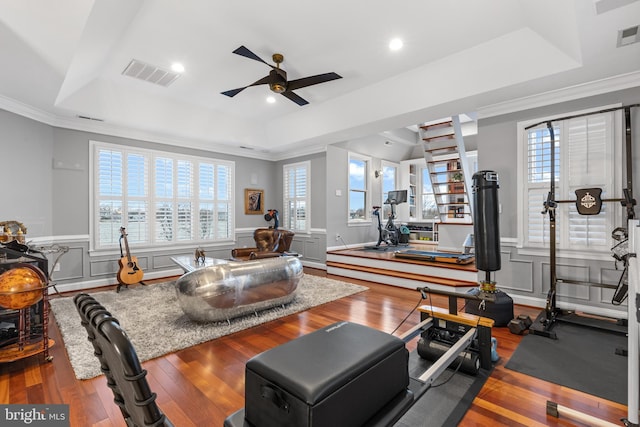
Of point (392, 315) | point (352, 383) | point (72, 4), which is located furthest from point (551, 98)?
point (72, 4)

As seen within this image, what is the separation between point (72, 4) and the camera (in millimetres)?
2379

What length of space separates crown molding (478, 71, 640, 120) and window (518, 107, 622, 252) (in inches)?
10.6

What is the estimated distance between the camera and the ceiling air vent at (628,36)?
8.13 feet

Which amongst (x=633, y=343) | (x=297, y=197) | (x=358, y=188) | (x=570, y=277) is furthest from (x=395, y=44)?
(x=358, y=188)

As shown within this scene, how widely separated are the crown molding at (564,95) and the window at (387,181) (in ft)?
13.8

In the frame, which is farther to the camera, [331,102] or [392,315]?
[331,102]

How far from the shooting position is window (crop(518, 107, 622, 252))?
134 inches

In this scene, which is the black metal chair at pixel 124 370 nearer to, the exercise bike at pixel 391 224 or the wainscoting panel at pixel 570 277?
the wainscoting panel at pixel 570 277

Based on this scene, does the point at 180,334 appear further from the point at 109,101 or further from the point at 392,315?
the point at 109,101

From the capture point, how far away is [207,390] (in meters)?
2.14

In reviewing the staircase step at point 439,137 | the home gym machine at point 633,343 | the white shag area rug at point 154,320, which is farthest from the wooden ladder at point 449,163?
the home gym machine at point 633,343

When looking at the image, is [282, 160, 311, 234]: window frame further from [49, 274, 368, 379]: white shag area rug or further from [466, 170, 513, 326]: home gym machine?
[466, 170, 513, 326]: home gym machine

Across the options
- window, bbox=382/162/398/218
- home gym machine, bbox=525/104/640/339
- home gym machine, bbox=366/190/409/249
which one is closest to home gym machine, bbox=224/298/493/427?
home gym machine, bbox=525/104/640/339

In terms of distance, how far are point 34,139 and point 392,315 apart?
5.61 m
